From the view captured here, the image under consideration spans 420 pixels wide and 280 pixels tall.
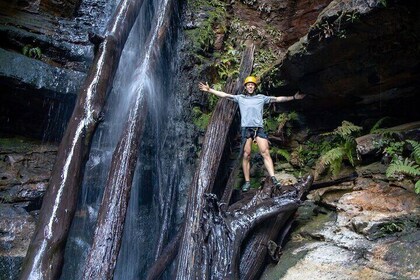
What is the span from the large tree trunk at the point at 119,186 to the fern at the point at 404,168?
4.16 metres

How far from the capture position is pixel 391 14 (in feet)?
16.3

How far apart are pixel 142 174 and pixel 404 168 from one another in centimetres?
522

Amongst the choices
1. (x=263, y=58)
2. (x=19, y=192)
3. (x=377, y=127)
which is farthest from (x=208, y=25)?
(x=19, y=192)

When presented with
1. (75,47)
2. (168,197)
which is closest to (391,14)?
(168,197)

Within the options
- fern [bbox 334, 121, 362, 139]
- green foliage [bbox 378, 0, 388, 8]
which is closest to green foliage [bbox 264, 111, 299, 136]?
fern [bbox 334, 121, 362, 139]

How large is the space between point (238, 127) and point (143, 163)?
241 cm

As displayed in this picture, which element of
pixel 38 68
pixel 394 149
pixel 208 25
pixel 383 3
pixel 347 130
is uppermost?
pixel 208 25

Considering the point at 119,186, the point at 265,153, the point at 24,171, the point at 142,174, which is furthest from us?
the point at 142,174

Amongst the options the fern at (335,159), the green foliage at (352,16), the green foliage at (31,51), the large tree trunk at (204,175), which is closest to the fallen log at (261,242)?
the fern at (335,159)

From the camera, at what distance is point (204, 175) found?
6520 mm

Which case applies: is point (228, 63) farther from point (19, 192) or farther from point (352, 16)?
point (19, 192)

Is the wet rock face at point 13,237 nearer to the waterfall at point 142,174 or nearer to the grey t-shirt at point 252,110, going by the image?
the waterfall at point 142,174

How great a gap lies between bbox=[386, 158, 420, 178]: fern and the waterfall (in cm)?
426

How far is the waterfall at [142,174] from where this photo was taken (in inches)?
272
